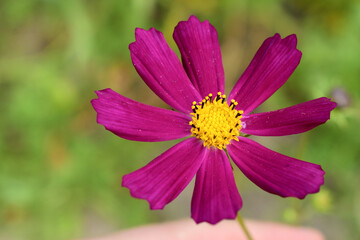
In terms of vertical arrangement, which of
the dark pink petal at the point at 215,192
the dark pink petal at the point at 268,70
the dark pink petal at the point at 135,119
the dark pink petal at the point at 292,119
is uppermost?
the dark pink petal at the point at 268,70

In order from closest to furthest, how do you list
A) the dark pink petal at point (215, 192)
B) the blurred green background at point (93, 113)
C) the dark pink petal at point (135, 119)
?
the dark pink petal at point (215, 192)
the dark pink petal at point (135, 119)
the blurred green background at point (93, 113)

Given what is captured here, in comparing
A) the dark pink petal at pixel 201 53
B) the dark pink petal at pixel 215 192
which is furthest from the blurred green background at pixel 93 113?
the dark pink petal at pixel 215 192

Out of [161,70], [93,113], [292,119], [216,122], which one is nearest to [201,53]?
[161,70]

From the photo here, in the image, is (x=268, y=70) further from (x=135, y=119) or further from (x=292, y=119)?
(x=135, y=119)

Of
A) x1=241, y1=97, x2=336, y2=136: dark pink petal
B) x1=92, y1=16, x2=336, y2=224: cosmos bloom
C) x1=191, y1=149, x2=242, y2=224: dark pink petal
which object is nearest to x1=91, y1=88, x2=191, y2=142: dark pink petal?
x1=92, y1=16, x2=336, y2=224: cosmos bloom

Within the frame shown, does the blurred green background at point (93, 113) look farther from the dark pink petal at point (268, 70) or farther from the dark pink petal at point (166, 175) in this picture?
the dark pink petal at point (166, 175)

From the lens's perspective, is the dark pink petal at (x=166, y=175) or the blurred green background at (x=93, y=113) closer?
the dark pink petal at (x=166, y=175)
